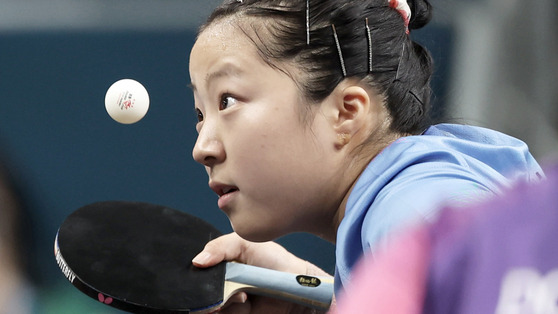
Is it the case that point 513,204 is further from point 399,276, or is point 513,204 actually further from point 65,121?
point 65,121

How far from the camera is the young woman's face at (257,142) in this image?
148cm

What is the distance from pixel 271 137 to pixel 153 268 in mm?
501

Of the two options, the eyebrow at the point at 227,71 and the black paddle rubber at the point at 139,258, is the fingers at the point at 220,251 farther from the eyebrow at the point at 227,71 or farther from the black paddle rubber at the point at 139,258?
the eyebrow at the point at 227,71

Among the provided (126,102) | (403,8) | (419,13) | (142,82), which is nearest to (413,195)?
(403,8)

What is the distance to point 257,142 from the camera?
1.47m

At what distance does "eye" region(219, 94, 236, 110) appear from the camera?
4.92 feet

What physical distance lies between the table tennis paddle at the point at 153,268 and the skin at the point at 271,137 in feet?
0.92

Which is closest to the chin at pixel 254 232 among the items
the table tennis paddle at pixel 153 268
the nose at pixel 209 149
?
the nose at pixel 209 149

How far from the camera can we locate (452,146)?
4.57 ft

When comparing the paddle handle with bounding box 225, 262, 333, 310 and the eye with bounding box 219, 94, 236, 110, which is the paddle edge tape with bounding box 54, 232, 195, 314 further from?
the eye with bounding box 219, 94, 236, 110

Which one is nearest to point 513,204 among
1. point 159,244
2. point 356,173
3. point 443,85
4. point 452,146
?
point 452,146

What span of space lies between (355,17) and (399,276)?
1088 millimetres

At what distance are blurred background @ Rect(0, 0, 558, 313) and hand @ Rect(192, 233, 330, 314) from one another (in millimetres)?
694

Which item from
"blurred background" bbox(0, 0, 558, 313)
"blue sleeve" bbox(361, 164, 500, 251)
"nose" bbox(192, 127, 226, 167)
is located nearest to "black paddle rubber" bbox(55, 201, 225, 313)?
"nose" bbox(192, 127, 226, 167)
